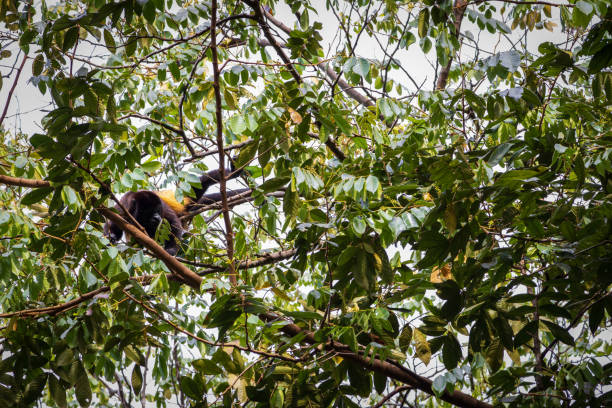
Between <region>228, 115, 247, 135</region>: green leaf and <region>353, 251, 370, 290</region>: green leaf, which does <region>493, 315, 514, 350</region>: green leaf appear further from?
<region>228, 115, 247, 135</region>: green leaf

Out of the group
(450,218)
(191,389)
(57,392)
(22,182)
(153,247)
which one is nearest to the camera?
(450,218)

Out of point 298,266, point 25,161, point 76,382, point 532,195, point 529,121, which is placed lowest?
point 76,382

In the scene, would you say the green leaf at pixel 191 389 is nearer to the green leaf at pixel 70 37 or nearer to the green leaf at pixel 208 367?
the green leaf at pixel 208 367

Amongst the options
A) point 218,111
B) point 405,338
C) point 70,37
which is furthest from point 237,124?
point 405,338

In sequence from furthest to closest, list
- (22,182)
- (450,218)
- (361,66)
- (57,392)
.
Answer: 1. (361,66)
2. (22,182)
3. (57,392)
4. (450,218)

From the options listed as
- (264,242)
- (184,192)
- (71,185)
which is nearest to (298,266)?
(71,185)

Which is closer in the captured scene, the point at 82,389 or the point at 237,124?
the point at 82,389

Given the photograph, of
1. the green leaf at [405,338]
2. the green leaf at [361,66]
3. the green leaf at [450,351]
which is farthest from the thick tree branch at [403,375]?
the green leaf at [361,66]

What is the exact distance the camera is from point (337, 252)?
5.02 ft

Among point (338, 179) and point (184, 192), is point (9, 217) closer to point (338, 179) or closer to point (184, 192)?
point (184, 192)

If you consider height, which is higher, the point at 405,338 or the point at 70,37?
the point at 70,37

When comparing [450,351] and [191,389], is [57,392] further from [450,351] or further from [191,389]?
[450,351]

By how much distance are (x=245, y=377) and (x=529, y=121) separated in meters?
1.48

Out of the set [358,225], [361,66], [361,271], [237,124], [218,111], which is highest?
[361,66]
